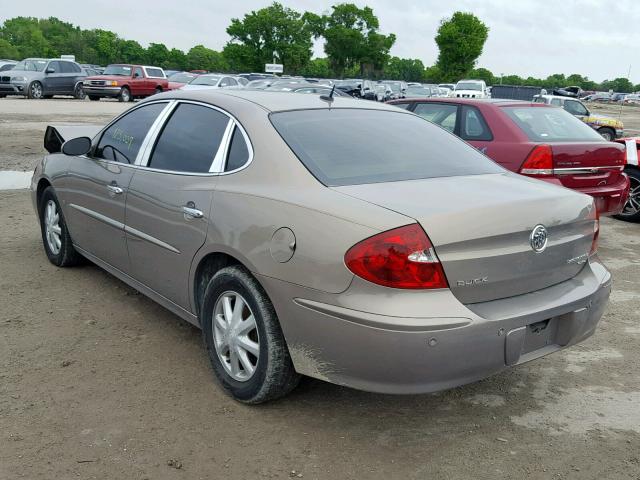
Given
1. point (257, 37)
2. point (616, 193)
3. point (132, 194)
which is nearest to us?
point (132, 194)

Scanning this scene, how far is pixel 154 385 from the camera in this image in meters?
3.51

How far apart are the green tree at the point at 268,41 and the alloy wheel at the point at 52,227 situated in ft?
290

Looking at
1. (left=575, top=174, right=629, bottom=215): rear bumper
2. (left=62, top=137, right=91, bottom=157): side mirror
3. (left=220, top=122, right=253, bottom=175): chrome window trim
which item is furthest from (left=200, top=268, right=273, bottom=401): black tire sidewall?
(left=575, top=174, right=629, bottom=215): rear bumper

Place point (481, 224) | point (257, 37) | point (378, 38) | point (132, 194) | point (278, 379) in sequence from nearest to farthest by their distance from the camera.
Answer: point (481, 224), point (278, 379), point (132, 194), point (257, 37), point (378, 38)

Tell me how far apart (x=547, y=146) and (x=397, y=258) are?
14.4ft

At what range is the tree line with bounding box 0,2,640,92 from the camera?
8094cm

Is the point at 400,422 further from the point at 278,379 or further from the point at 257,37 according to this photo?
the point at 257,37

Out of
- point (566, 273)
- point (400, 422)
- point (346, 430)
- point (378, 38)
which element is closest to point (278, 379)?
point (346, 430)

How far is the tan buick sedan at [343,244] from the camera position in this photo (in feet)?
A: 8.85

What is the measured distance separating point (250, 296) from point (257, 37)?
93925mm

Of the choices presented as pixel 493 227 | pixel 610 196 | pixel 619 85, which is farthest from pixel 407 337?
pixel 619 85

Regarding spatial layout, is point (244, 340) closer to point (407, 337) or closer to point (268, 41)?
point (407, 337)

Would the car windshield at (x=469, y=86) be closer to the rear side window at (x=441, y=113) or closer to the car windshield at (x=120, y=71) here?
the car windshield at (x=120, y=71)

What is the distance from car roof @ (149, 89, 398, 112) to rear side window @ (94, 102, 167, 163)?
0.60 ft
